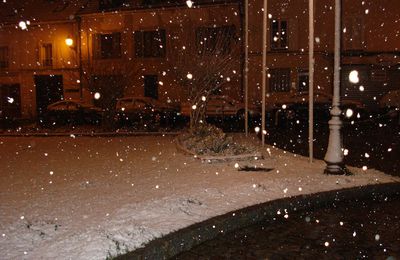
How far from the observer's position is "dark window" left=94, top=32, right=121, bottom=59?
111ft

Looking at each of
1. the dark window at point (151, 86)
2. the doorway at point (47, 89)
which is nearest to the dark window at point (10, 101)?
the doorway at point (47, 89)

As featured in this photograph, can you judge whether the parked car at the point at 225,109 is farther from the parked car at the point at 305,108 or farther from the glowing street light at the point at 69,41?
the glowing street light at the point at 69,41

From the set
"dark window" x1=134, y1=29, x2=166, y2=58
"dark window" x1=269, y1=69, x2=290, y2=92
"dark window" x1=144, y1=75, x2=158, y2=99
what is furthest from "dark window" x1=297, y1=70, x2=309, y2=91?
"dark window" x1=144, y1=75, x2=158, y2=99

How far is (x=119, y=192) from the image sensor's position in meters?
8.10

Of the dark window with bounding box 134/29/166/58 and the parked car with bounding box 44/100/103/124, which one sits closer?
the parked car with bounding box 44/100/103/124

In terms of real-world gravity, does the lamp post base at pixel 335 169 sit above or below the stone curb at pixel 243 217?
above

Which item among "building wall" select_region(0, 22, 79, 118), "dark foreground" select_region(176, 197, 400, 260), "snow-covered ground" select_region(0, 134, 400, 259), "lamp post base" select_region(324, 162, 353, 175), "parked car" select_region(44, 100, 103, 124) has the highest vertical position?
"building wall" select_region(0, 22, 79, 118)

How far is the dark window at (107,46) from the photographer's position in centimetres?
3372

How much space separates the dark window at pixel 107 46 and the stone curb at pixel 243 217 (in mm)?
27066

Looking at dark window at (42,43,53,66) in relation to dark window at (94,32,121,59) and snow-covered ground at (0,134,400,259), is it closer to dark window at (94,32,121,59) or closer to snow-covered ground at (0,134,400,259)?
dark window at (94,32,121,59)

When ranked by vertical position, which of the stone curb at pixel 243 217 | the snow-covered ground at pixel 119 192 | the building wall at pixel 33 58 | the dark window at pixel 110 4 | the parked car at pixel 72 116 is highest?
the dark window at pixel 110 4

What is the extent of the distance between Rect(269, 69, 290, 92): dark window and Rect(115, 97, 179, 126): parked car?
259 inches

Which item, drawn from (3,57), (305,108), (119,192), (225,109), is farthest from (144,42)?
(119,192)

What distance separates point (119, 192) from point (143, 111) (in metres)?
17.7
